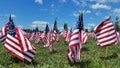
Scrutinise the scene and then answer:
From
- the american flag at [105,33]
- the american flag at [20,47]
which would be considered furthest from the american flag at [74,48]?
the american flag at [105,33]

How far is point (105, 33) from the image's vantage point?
19.2 m

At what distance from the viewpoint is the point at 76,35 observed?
15547 millimetres

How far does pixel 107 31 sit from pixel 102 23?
679 mm

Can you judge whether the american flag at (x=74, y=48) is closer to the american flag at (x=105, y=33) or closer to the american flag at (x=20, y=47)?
the american flag at (x=20, y=47)

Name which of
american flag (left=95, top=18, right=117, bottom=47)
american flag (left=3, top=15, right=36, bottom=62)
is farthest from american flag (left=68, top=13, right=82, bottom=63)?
american flag (left=95, top=18, right=117, bottom=47)

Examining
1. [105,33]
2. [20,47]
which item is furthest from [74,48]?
[105,33]

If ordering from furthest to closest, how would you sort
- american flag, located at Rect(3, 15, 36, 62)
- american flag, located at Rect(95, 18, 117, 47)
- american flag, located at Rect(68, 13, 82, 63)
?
american flag, located at Rect(95, 18, 117, 47), american flag, located at Rect(68, 13, 82, 63), american flag, located at Rect(3, 15, 36, 62)

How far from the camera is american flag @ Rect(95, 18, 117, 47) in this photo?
1917 centimetres

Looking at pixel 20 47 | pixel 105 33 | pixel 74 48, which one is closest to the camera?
pixel 20 47

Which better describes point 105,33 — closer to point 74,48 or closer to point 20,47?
point 74,48

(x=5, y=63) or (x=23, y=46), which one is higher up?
(x=23, y=46)

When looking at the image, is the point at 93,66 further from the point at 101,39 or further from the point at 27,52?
the point at 101,39

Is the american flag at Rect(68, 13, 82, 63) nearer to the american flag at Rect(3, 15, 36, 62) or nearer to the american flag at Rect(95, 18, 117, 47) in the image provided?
the american flag at Rect(3, 15, 36, 62)

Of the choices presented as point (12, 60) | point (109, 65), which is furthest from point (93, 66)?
point (12, 60)
